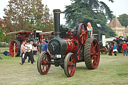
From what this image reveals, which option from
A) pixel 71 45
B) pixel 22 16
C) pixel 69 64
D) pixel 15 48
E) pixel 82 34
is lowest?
pixel 15 48

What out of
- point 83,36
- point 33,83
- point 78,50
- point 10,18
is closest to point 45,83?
point 33,83

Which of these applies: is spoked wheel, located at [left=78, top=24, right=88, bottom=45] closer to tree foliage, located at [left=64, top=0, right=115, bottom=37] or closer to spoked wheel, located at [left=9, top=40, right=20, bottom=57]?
spoked wheel, located at [left=9, top=40, right=20, bottom=57]

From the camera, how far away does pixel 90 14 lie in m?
31.8

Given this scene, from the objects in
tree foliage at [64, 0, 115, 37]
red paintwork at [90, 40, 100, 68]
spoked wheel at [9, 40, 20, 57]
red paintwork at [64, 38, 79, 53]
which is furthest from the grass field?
A: tree foliage at [64, 0, 115, 37]

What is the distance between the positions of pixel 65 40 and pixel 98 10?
26.3 meters

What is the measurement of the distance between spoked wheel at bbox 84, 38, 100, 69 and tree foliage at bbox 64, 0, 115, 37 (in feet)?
68.9

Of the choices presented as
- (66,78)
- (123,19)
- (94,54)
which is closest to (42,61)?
(66,78)

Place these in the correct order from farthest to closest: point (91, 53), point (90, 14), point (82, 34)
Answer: point (90, 14) → point (91, 53) → point (82, 34)

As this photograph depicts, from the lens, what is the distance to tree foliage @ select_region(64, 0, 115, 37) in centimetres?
3130

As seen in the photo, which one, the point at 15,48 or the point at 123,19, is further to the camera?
the point at 123,19

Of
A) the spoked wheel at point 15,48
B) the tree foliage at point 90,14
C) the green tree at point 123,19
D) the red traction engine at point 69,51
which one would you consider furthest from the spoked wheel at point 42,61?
the green tree at point 123,19

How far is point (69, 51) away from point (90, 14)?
24230 mm

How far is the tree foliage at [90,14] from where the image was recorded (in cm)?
3130

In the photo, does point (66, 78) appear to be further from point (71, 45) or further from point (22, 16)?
point (22, 16)
